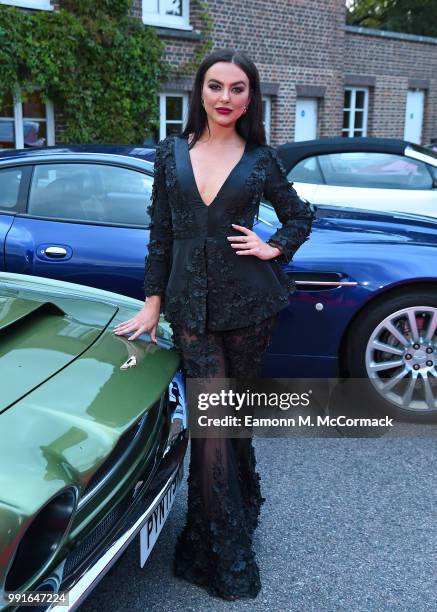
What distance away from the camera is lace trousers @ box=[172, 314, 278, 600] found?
222 centimetres

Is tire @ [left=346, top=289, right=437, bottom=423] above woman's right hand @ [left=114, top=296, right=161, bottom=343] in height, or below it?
below

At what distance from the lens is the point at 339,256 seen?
11.7 feet

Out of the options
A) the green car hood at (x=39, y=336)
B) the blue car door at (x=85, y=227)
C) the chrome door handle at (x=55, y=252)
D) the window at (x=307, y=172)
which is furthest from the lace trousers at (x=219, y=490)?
the window at (x=307, y=172)

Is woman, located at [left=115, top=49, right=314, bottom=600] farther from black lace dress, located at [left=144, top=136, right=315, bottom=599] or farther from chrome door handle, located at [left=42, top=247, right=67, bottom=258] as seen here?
chrome door handle, located at [left=42, top=247, right=67, bottom=258]

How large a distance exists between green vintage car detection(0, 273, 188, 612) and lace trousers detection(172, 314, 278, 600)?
3.9 inches

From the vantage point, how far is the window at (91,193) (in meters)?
3.84

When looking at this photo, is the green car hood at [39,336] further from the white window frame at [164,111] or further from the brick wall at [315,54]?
the brick wall at [315,54]

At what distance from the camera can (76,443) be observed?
5.38 ft

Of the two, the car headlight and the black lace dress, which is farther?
the black lace dress

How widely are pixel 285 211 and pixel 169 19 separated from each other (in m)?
10.5

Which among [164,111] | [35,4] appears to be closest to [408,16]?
[164,111]

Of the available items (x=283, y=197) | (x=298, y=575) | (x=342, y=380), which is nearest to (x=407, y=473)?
(x=342, y=380)

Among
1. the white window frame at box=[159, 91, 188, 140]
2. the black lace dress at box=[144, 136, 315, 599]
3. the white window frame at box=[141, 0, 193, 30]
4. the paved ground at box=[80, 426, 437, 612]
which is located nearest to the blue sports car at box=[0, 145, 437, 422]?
the paved ground at box=[80, 426, 437, 612]

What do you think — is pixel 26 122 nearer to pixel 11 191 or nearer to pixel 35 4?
pixel 35 4
